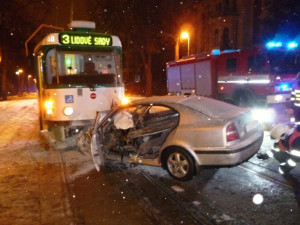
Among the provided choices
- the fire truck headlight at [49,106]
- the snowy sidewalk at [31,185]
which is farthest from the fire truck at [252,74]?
the snowy sidewalk at [31,185]

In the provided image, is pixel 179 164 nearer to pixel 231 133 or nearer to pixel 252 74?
pixel 231 133

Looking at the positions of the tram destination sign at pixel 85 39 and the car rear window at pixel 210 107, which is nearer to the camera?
the car rear window at pixel 210 107

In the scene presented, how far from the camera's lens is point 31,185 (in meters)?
5.51

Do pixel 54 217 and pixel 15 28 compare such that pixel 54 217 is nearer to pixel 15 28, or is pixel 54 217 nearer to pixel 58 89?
pixel 58 89

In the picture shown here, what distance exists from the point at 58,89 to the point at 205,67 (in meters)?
8.42

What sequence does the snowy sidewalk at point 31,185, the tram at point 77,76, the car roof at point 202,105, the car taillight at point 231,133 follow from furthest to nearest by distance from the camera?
the tram at point 77,76 < the car roof at point 202,105 < the car taillight at point 231,133 < the snowy sidewalk at point 31,185

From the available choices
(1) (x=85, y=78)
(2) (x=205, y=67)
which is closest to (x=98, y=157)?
(1) (x=85, y=78)

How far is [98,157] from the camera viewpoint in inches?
238

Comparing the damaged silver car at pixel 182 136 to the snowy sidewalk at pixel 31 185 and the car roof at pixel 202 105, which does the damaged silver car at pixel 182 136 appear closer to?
the car roof at pixel 202 105

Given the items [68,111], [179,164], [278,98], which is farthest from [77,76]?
[278,98]

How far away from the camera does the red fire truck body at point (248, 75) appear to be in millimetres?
11078

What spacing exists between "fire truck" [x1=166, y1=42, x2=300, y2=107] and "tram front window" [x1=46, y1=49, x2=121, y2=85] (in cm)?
547

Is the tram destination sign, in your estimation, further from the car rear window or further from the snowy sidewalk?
the car rear window

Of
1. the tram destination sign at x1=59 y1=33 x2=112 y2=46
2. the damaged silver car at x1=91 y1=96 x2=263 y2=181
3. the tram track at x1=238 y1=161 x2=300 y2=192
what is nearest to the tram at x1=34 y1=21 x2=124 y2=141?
the tram destination sign at x1=59 y1=33 x2=112 y2=46
